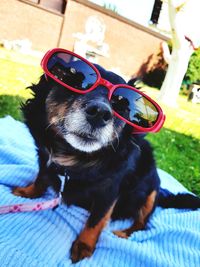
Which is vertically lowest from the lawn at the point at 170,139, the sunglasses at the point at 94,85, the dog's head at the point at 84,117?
the lawn at the point at 170,139

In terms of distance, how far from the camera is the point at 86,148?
1.93 m

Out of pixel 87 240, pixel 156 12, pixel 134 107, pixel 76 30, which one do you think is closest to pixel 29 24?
pixel 76 30

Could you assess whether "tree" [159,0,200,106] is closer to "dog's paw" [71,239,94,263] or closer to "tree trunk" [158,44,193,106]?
"tree trunk" [158,44,193,106]

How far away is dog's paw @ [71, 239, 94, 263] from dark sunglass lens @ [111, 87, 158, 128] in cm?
85

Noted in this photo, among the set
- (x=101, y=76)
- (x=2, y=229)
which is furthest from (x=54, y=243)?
(x=101, y=76)

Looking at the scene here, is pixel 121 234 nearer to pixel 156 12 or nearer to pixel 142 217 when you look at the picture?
pixel 142 217

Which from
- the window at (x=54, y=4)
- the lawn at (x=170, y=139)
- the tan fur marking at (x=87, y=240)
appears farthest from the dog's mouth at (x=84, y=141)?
the window at (x=54, y=4)

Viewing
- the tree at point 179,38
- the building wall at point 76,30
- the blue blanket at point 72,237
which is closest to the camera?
the blue blanket at point 72,237

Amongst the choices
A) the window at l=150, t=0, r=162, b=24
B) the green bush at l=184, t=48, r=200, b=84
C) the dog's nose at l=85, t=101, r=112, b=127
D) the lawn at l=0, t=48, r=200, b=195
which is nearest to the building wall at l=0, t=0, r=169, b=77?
the green bush at l=184, t=48, r=200, b=84

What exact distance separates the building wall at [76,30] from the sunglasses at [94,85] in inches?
476

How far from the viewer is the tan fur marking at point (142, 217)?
241 centimetres

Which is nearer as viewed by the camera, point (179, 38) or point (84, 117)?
point (84, 117)

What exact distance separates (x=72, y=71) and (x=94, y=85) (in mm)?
166

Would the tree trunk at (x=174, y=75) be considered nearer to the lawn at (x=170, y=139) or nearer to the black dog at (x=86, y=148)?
the lawn at (x=170, y=139)
